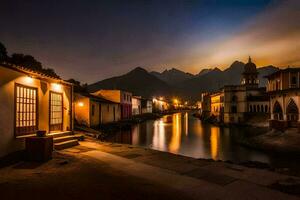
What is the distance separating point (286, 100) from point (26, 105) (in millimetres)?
35215

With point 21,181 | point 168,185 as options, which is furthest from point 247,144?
point 21,181

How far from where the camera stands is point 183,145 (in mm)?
32375

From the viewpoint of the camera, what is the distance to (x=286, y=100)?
3425 centimetres

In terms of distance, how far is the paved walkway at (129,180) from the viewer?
680 cm

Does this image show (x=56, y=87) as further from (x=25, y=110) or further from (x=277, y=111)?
(x=277, y=111)

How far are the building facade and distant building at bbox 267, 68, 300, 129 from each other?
3098 cm

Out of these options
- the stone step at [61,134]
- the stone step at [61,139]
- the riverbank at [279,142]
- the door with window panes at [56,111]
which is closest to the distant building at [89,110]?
the stone step at [61,134]

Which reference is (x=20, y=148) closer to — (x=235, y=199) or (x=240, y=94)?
(x=235, y=199)

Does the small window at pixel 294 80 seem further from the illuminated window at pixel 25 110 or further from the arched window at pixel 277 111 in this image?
the illuminated window at pixel 25 110

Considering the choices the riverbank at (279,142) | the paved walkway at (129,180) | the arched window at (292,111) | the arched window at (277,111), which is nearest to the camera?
the paved walkway at (129,180)

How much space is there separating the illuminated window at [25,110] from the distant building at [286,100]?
32643mm

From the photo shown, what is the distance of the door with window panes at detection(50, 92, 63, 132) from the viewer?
47.3 feet

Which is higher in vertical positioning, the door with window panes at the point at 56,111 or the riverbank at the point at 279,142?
the door with window panes at the point at 56,111

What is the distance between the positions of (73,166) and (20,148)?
311 centimetres
